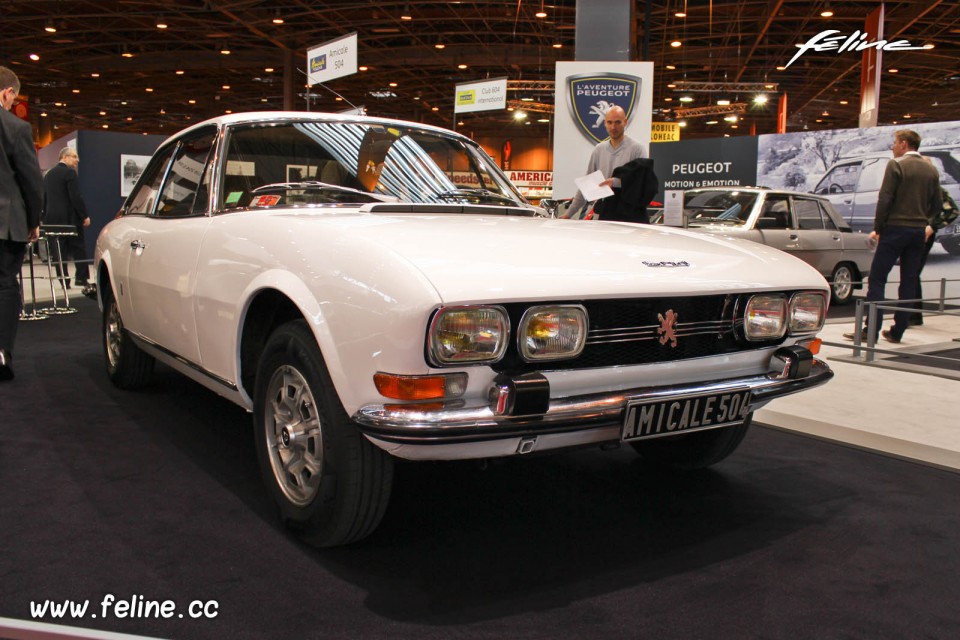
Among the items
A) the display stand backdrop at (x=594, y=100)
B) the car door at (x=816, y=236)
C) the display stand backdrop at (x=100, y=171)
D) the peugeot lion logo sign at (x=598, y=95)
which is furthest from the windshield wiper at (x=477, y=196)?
the display stand backdrop at (x=100, y=171)

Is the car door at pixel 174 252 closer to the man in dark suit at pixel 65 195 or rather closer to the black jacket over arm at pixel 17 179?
the black jacket over arm at pixel 17 179

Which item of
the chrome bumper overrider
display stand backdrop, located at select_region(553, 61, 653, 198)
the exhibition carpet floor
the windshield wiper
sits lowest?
the exhibition carpet floor

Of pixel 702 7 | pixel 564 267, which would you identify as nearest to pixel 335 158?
pixel 564 267

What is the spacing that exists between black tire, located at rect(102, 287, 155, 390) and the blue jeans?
5.43m

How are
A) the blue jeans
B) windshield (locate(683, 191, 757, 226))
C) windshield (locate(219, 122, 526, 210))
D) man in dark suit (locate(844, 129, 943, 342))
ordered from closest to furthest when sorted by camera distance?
windshield (locate(219, 122, 526, 210)) < man in dark suit (locate(844, 129, 943, 342)) < the blue jeans < windshield (locate(683, 191, 757, 226))

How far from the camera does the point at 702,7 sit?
16281 mm

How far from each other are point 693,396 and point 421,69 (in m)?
24.1

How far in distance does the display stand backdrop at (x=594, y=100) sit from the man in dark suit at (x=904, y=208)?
92.3 inches

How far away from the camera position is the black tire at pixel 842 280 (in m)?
9.62

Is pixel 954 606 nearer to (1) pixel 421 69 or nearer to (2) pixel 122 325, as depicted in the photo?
(2) pixel 122 325

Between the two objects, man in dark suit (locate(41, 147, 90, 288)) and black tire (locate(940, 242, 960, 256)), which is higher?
man in dark suit (locate(41, 147, 90, 288))

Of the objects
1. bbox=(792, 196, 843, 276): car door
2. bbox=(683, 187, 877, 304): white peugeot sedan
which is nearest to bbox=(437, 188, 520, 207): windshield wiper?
bbox=(683, 187, 877, 304): white peugeot sedan

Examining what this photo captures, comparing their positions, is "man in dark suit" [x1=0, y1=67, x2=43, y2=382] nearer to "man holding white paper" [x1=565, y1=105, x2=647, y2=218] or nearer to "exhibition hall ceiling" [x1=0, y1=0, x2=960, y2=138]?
"man holding white paper" [x1=565, y1=105, x2=647, y2=218]

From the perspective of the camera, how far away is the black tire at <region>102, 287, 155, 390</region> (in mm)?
3993
